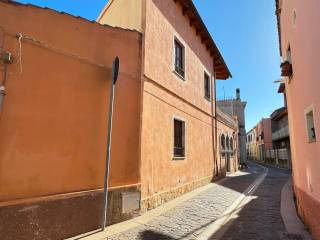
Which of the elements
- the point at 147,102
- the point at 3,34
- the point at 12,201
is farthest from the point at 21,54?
the point at 147,102

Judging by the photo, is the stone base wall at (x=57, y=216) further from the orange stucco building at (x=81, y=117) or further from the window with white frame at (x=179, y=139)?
the window with white frame at (x=179, y=139)

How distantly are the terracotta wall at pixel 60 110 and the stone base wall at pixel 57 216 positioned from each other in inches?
6.4

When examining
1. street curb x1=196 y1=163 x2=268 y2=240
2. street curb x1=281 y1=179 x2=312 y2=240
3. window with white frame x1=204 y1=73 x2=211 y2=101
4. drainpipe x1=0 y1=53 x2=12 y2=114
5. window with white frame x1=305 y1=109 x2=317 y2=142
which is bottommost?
street curb x1=281 y1=179 x2=312 y2=240

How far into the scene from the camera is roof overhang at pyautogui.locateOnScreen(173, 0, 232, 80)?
9714 millimetres

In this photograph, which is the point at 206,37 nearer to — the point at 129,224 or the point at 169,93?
the point at 169,93

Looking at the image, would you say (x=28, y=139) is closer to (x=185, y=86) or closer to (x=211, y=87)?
(x=185, y=86)

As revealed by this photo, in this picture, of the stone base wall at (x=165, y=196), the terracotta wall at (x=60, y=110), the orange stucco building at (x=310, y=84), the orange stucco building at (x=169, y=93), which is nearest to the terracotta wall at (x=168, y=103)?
the orange stucco building at (x=169, y=93)

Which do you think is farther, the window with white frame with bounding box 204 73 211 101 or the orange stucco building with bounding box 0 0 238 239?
the window with white frame with bounding box 204 73 211 101

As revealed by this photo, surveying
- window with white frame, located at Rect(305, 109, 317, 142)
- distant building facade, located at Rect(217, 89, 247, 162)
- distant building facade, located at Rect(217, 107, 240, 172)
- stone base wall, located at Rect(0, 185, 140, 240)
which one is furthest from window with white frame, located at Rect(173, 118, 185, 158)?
distant building facade, located at Rect(217, 89, 247, 162)

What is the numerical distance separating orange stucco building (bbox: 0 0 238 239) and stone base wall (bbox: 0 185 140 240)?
2cm

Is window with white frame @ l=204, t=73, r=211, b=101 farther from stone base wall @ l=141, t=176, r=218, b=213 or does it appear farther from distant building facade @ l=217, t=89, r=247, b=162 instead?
distant building facade @ l=217, t=89, r=247, b=162

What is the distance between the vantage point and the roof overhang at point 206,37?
971 cm

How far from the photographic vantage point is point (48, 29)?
4.57 meters

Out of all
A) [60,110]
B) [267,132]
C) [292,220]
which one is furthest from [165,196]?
[267,132]
